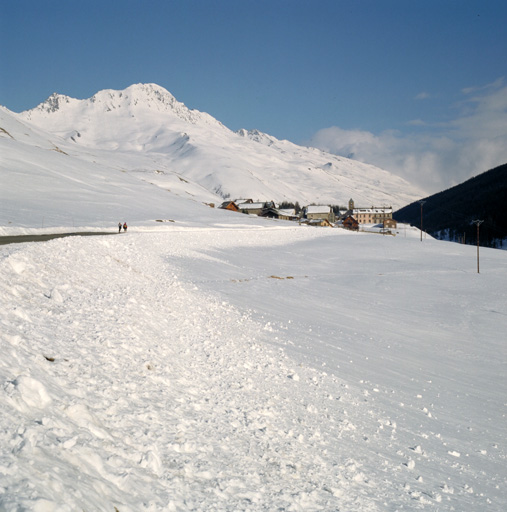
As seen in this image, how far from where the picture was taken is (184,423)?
7883mm

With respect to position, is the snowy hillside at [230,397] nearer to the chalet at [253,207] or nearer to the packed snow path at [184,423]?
the packed snow path at [184,423]

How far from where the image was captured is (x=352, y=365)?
572 inches

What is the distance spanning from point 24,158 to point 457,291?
11914cm

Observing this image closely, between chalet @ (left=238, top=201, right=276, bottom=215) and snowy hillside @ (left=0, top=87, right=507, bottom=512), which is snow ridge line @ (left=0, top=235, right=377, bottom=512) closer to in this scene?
snowy hillside @ (left=0, top=87, right=507, bottom=512)

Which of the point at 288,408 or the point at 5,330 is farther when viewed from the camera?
the point at 288,408

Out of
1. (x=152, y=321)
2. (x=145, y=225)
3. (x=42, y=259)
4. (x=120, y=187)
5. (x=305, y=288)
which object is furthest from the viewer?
(x=120, y=187)

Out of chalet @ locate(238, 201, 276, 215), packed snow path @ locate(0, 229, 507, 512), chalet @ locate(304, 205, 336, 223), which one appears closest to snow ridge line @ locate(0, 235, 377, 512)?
packed snow path @ locate(0, 229, 507, 512)

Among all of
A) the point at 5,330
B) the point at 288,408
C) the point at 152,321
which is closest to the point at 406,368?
the point at 288,408

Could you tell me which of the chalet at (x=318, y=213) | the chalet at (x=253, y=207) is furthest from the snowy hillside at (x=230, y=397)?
the chalet at (x=318, y=213)

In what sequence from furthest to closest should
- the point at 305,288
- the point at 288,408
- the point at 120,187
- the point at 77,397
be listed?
the point at 120,187, the point at 305,288, the point at 288,408, the point at 77,397

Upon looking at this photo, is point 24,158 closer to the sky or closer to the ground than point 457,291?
closer to the sky

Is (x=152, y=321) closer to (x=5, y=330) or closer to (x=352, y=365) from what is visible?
(x=5, y=330)

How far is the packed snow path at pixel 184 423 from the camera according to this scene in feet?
18.6

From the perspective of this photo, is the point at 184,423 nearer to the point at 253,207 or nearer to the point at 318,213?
the point at 253,207
